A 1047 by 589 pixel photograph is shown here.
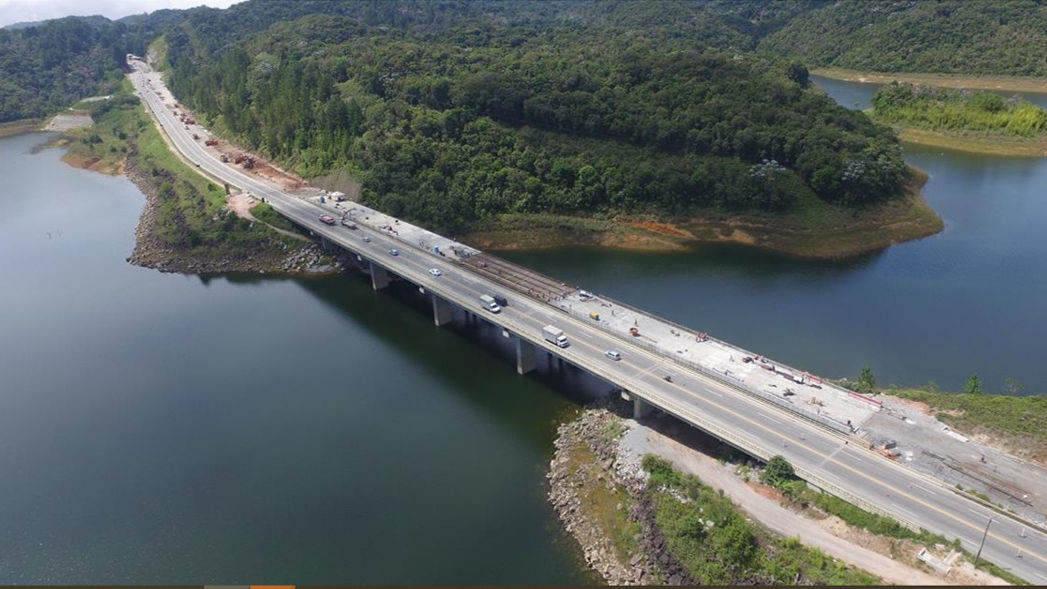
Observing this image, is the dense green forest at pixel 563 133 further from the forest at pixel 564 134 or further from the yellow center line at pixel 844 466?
the yellow center line at pixel 844 466

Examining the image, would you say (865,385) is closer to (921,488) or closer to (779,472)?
(921,488)

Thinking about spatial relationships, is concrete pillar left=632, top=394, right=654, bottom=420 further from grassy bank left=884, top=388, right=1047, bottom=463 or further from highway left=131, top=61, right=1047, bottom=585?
grassy bank left=884, top=388, right=1047, bottom=463

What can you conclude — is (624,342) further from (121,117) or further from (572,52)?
(121,117)

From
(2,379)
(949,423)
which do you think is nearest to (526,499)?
(949,423)

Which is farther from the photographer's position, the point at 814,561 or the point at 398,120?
the point at 398,120

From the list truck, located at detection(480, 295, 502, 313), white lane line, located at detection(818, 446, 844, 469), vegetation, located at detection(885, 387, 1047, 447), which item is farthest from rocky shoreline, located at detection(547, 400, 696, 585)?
vegetation, located at detection(885, 387, 1047, 447)

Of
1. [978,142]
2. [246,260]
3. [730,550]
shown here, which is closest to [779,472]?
[730,550]

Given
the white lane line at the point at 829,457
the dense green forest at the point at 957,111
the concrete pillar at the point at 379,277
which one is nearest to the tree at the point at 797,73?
the dense green forest at the point at 957,111
